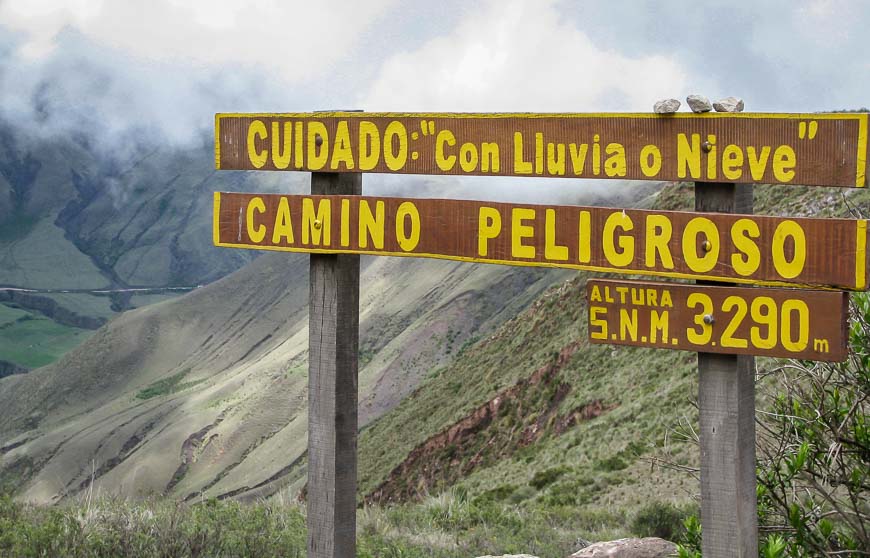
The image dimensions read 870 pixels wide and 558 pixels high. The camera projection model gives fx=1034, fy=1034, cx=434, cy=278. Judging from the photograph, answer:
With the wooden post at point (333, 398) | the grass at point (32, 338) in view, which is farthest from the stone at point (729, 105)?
the grass at point (32, 338)

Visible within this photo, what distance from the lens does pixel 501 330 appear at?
146 ft

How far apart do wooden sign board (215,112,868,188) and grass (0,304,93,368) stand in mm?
154201

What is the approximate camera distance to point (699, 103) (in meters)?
5.17

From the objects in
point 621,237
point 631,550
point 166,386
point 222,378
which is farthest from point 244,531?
point 166,386

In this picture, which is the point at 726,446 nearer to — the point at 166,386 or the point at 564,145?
the point at 564,145

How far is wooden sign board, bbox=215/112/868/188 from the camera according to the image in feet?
16.2

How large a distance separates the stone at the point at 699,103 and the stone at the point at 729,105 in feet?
0.28

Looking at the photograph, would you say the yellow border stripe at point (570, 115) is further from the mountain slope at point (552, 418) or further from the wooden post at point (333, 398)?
the mountain slope at point (552, 418)

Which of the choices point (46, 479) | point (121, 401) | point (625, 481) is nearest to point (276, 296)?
point (121, 401)

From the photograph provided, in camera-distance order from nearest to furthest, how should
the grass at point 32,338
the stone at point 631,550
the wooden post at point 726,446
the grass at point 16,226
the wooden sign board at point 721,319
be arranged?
the wooden sign board at point 721,319 → the wooden post at point 726,446 → the stone at point 631,550 → the grass at point 32,338 → the grass at point 16,226

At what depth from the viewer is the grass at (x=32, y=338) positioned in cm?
15375

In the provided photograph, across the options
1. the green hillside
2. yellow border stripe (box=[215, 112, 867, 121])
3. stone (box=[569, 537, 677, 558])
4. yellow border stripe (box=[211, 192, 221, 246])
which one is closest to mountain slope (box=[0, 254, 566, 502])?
stone (box=[569, 537, 677, 558])

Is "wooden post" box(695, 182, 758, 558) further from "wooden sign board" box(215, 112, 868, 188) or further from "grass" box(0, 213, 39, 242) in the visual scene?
"grass" box(0, 213, 39, 242)

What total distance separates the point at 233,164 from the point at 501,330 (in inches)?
1498
